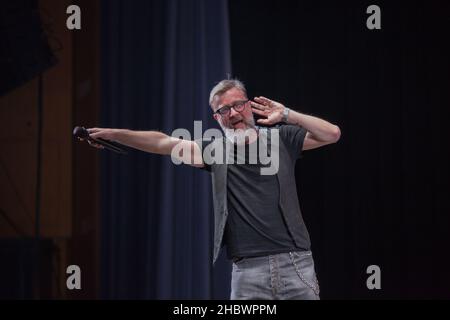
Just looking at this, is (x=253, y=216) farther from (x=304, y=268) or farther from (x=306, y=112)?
(x=306, y=112)

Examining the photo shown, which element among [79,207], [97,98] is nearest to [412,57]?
[97,98]

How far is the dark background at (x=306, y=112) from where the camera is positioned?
2938 mm

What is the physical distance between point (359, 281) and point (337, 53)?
1.11m

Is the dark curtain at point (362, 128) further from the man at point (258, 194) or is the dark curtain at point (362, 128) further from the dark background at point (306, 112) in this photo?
the man at point (258, 194)

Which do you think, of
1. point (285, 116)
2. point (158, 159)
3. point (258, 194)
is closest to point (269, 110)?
point (285, 116)

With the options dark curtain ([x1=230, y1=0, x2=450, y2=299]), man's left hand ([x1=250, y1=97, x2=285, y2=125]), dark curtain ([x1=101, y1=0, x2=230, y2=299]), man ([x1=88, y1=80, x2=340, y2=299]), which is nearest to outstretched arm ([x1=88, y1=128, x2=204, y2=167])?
man ([x1=88, y1=80, x2=340, y2=299])

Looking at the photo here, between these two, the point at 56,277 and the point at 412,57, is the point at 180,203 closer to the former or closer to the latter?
the point at 56,277

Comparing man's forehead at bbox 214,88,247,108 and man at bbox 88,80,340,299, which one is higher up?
man's forehead at bbox 214,88,247,108

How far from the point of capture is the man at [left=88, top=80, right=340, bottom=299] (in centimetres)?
197

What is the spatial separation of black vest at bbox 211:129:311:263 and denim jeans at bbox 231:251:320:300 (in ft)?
0.22

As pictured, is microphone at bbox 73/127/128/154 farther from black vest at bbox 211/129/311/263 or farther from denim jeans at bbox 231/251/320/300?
denim jeans at bbox 231/251/320/300

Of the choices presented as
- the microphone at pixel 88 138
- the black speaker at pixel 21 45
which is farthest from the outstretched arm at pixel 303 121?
the black speaker at pixel 21 45

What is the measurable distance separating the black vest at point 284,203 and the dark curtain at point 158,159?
2.68 ft

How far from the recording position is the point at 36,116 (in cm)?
333
